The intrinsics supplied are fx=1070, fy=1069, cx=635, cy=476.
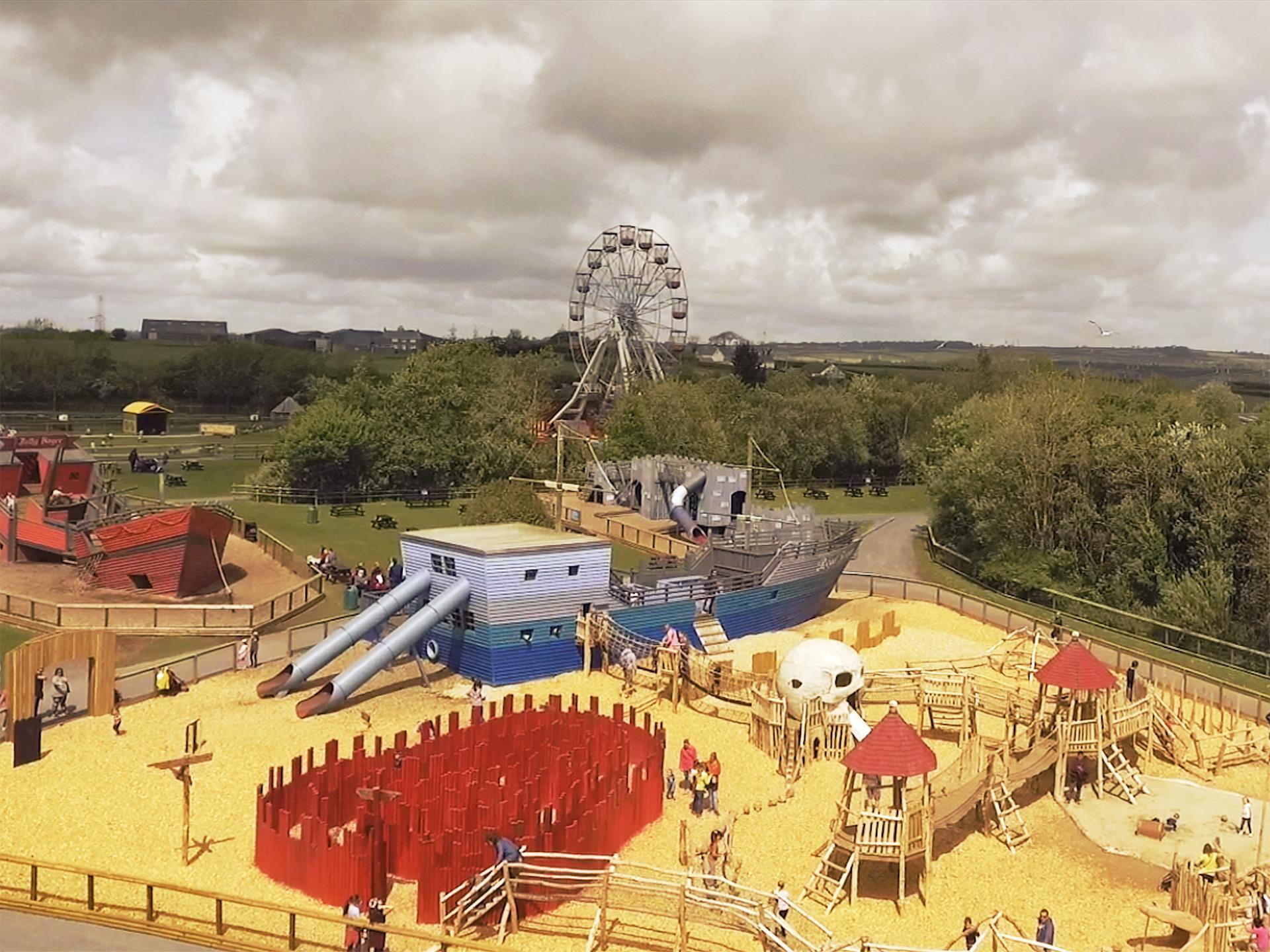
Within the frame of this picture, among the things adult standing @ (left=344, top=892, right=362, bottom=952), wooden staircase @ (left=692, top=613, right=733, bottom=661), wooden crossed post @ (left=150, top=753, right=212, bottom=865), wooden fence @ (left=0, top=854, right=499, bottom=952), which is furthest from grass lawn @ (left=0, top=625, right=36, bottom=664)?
wooden staircase @ (left=692, top=613, right=733, bottom=661)

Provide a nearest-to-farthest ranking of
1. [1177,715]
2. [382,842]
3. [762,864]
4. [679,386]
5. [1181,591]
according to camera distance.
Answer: [382,842] → [762,864] → [1177,715] → [1181,591] → [679,386]

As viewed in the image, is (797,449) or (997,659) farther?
(797,449)

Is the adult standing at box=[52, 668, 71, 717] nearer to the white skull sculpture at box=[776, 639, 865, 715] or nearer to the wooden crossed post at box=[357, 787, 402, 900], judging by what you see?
the wooden crossed post at box=[357, 787, 402, 900]

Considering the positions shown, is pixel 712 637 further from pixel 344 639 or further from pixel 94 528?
pixel 94 528

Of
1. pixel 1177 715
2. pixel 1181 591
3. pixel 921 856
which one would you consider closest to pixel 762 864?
pixel 921 856

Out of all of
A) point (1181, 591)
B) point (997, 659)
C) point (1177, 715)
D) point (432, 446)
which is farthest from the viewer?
point (432, 446)

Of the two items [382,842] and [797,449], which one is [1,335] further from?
[382,842]
